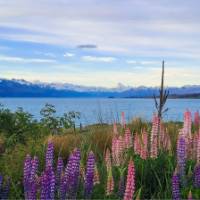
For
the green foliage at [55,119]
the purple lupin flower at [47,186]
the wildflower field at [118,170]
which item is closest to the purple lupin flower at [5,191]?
the wildflower field at [118,170]

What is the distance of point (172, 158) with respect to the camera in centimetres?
775

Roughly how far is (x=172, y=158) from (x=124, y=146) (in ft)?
2.39

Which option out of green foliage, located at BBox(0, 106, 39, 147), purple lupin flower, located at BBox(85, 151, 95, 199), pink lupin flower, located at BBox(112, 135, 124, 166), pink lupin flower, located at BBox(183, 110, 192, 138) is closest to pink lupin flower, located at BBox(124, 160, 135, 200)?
purple lupin flower, located at BBox(85, 151, 95, 199)

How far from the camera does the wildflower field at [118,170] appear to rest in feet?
16.6

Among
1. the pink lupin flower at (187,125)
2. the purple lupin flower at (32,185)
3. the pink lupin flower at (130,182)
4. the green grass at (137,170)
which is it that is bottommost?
the green grass at (137,170)

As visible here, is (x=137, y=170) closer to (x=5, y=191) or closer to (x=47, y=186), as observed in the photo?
(x=5, y=191)

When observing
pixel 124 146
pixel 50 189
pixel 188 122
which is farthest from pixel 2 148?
pixel 50 189

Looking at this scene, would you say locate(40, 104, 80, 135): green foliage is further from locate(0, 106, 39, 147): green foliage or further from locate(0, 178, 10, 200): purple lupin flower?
locate(0, 178, 10, 200): purple lupin flower

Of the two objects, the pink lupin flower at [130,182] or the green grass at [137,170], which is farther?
the green grass at [137,170]

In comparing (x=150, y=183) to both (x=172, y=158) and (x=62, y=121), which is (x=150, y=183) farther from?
(x=62, y=121)

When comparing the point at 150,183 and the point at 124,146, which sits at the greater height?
the point at 124,146

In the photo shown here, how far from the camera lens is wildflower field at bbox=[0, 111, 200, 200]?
5.06 m

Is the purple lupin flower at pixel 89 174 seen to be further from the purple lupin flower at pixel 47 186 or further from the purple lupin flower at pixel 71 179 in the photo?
the purple lupin flower at pixel 47 186

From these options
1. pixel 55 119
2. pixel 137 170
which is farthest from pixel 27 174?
pixel 55 119
